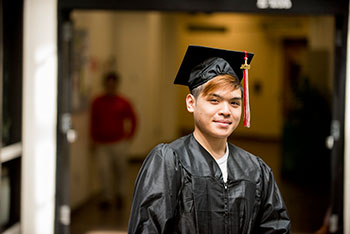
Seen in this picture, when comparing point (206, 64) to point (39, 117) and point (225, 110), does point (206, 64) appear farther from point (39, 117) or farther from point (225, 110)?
point (39, 117)

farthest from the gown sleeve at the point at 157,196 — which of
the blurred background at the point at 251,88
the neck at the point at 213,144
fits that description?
the blurred background at the point at 251,88

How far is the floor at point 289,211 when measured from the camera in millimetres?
5199

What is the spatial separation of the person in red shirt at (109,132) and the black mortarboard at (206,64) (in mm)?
4161

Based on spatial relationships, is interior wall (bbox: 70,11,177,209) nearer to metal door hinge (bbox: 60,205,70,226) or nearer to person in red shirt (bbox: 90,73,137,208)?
person in red shirt (bbox: 90,73,137,208)

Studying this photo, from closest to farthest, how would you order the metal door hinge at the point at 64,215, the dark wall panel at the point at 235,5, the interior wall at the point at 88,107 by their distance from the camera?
the dark wall panel at the point at 235,5 → the metal door hinge at the point at 64,215 → the interior wall at the point at 88,107

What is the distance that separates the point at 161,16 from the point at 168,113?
2103 millimetres

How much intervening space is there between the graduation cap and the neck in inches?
4.6

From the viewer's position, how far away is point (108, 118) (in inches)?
240

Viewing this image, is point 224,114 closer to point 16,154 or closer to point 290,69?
point 16,154

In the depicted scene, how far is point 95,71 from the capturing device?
23.4 feet

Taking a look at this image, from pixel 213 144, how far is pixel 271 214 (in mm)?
331

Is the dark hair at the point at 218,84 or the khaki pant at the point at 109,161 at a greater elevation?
the dark hair at the point at 218,84

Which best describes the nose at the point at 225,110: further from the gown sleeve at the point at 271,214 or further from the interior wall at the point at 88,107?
the interior wall at the point at 88,107

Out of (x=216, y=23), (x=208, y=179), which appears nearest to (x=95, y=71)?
(x=208, y=179)
